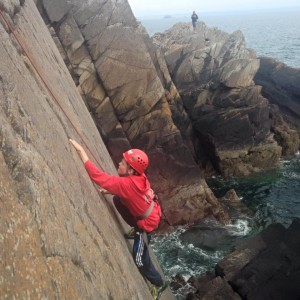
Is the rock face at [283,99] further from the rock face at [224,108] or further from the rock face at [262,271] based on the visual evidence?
the rock face at [262,271]

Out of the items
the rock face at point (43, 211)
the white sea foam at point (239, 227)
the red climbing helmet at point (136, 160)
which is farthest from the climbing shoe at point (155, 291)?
the white sea foam at point (239, 227)

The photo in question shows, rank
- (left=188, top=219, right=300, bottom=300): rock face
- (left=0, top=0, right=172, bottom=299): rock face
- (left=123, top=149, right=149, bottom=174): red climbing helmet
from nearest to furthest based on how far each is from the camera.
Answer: (left=0, top=0, right=172, bottom=299): rock face < (left=123, top=149, right=149, bottom=174): red climbing helmet < (left=188, top=219, right=300, bottom=300): rock face

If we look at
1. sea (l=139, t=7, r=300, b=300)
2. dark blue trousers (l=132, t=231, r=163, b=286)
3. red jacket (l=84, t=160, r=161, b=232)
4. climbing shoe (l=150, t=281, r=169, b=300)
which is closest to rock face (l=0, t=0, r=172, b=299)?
red jacket (l=84, t=160, r=161, b=232)

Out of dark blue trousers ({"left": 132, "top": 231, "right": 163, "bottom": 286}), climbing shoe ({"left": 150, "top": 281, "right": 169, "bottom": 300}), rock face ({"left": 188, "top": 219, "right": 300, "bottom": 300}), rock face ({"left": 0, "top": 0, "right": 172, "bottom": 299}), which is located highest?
rock face ({"left": 0, "top": 0, "right": 172, "bottom": 299})

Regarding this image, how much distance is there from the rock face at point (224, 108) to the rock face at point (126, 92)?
23.3ft

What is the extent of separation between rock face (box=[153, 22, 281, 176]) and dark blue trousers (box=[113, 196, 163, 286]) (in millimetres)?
22785

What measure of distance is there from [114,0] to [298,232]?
17.0 meters

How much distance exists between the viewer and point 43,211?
3.19 meters

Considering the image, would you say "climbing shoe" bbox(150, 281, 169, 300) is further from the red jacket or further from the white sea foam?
the white sea foam

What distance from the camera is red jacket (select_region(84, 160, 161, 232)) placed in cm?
573

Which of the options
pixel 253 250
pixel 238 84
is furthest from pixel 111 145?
pixel 238 84

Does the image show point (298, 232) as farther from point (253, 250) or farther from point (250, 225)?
point (250, 225)

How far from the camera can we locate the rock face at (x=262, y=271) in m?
13.0

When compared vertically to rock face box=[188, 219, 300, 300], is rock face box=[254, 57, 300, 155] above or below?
below
